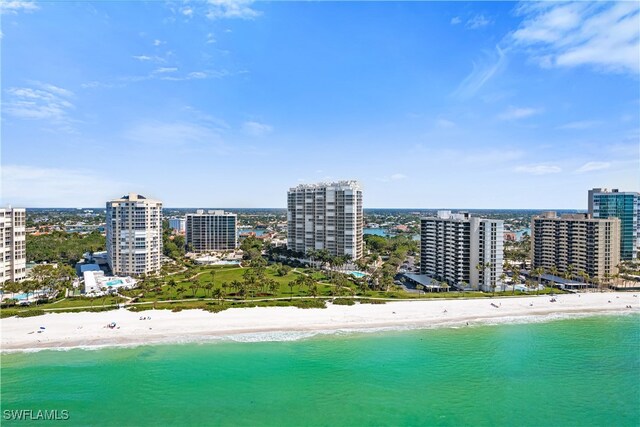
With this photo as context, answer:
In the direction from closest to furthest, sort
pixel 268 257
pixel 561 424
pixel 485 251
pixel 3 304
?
pixel 561 424, pixel 3 304, pixel 485 251, pixel 268 257

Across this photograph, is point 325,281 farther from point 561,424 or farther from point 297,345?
point 561,424

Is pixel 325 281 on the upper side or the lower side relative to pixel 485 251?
lower

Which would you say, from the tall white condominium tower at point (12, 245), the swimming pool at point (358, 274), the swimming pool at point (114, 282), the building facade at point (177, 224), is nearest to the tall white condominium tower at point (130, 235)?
the swimming pool at point (114, 282)

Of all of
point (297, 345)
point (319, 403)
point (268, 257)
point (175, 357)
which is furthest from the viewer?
point (268, 257)

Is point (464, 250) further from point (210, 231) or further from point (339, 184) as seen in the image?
point (210, 231)

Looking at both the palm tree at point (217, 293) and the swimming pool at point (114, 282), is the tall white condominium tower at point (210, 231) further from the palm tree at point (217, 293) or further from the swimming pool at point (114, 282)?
the palm tree at point (217, 293)

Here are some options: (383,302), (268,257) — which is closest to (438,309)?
(383,302)

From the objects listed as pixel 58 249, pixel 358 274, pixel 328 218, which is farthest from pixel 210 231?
pixel 358 274
